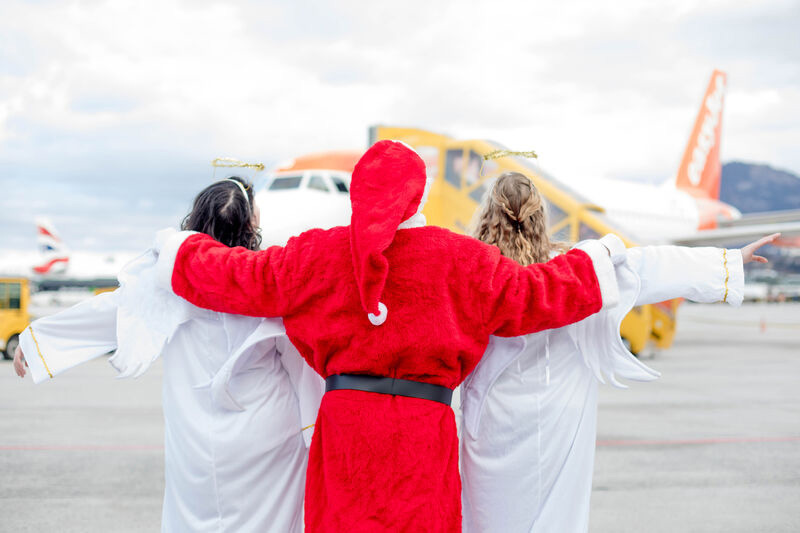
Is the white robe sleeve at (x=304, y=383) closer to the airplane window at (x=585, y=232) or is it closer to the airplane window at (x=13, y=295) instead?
the airplane window at (x=585, y=232)

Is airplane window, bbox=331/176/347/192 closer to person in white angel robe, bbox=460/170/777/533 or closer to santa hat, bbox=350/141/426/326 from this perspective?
person in white angel robe, bbox=460/170/777/533

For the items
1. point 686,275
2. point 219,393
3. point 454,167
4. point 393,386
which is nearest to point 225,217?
point 219,393

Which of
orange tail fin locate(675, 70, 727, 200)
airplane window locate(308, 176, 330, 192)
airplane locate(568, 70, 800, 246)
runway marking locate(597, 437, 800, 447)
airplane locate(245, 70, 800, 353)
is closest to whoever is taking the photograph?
runway marking locate(597, 437, 800, 447)

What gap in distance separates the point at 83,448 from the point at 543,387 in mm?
4607

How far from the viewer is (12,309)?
40.1 feet

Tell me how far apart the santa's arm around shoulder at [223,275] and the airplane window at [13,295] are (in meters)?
11.5

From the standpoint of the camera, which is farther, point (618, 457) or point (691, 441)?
point (691, 441)

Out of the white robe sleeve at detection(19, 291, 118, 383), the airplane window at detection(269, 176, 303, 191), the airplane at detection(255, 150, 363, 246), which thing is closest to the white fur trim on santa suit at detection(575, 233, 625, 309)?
the white robe sleeve at detection(19, 291, 118, 383)

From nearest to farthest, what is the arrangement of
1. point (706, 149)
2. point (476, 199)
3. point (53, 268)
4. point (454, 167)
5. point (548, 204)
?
point (548, 204) < point (476, 199) < point (454, 167) < point (706, 149) < point (53, 268)

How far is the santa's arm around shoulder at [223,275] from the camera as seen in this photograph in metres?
2.09

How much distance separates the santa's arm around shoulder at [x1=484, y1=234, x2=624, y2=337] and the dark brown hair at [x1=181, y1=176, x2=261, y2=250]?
0.89 metres

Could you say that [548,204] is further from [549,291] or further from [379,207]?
[379,207]

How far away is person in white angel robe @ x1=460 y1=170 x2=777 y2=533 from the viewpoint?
2330 mm

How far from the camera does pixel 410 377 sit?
2.02 meters
